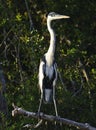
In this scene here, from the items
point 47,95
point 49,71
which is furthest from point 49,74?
point 47,95

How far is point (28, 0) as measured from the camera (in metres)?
11.6

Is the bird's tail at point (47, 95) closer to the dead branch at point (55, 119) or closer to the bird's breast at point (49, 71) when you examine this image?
the bird's breast at point (49, 71)

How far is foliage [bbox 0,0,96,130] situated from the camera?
997 centimetres

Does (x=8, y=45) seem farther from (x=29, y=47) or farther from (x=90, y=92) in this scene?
(x=90, y=92)

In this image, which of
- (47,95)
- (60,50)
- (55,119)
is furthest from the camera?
(60,50)

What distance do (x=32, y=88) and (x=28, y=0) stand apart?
2.64 meters

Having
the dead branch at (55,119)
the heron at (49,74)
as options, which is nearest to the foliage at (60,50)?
the heron at (49,74)

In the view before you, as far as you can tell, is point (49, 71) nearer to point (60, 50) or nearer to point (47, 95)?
point (47, 95)

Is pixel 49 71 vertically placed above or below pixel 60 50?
above

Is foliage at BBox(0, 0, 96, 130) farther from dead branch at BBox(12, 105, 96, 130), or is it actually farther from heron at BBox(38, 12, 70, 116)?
dead branch at BBox(12, 105, 96, 130)

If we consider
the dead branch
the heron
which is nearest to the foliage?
the heron

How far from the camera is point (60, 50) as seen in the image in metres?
11.1

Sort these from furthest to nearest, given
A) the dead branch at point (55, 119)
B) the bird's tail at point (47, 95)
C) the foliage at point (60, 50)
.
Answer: the foliage at point (60, 50) → the bird's tail at point (47, 95) → the dead branch at point (55, 119)

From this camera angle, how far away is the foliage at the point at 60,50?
9.97m
